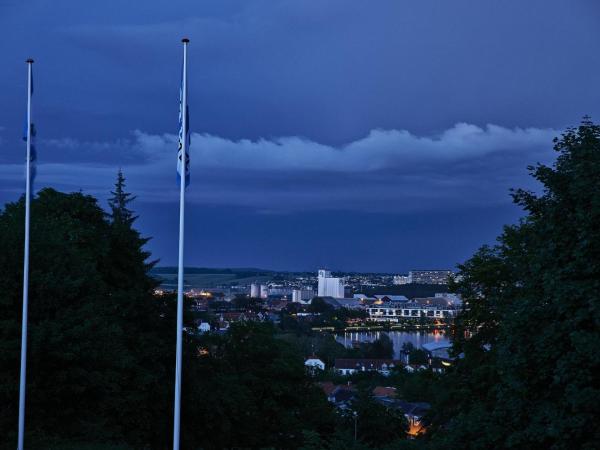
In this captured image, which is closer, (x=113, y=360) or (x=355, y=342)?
(x=113, y=360)

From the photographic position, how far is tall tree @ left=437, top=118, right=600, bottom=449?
1177 cm

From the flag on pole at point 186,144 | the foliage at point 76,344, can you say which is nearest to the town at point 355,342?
the foliage at point 76,344

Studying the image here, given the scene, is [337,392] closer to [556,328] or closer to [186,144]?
[556,328]

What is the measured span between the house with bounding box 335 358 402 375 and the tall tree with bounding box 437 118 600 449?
64566mm

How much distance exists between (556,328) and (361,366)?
232 ft

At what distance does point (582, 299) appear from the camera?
12.2m

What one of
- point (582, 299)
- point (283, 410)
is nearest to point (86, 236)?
point (283, 410)

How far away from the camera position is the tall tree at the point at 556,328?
11773 mm

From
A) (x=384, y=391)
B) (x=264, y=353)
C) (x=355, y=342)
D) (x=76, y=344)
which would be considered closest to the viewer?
(x=76, y=344)

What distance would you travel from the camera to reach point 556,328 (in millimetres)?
12719

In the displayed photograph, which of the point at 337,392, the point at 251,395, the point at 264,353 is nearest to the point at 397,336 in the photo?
the point at 337,392

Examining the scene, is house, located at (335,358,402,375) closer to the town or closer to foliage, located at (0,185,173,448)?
the town

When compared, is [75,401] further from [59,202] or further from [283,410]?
[283,410]

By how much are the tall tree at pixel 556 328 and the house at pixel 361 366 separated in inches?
2542
